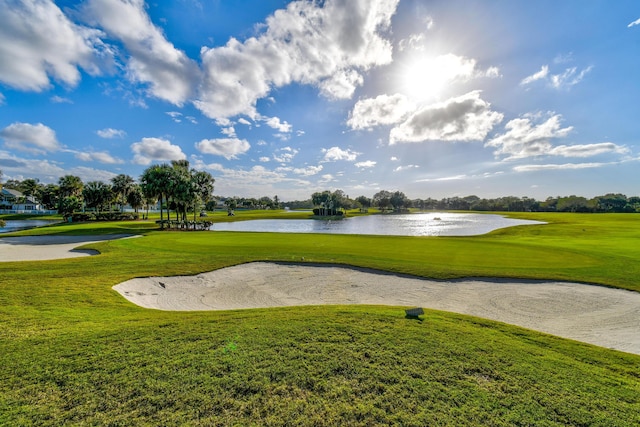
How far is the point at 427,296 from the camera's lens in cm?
1066

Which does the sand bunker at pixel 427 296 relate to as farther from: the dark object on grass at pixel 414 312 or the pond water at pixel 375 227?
the pond water at pixel 375 227

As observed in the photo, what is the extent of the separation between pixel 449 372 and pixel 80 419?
18.6ft

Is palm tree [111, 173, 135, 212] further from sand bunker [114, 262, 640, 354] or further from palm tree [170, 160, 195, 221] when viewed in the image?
sand bunker [114, 262, 640, 354]

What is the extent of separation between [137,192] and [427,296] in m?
76.8

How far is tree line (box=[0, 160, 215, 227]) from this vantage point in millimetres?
40062

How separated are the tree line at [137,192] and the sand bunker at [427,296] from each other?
107 feet

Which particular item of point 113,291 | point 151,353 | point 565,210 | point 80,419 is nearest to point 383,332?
point 151,353

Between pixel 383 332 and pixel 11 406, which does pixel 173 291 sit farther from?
pixel 383 332

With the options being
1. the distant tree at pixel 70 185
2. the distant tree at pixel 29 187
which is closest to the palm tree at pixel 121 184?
the distant tree at pixel 70 185

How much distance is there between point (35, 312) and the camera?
23.0 ft

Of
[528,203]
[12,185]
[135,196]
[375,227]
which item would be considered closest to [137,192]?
[135,196]

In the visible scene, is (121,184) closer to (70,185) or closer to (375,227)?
(70,185)

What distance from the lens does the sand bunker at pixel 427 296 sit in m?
8.48

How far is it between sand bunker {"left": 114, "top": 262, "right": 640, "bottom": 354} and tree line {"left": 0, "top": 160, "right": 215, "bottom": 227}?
32738mm
